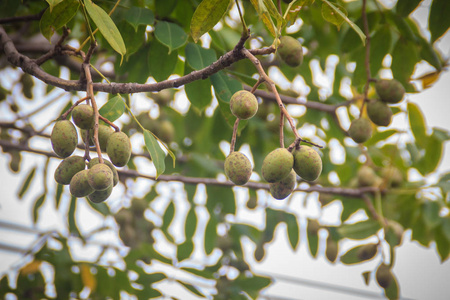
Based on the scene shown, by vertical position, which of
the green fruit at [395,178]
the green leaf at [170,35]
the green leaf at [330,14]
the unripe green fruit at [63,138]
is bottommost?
the unripe green fruit at [63,138]

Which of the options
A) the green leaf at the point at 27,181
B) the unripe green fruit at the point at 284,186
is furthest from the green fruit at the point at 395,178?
the green leaf at the point at 27,181

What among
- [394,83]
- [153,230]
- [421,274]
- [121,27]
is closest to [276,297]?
[421,274]

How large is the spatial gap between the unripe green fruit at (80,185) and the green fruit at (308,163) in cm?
48

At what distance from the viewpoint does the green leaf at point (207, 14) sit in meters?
0.99

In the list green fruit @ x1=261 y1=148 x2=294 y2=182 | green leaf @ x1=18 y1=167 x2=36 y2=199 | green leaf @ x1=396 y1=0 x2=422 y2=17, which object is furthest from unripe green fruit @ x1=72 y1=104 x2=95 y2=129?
green leaf @ x1=18 y1=167 x2=36 y2=199

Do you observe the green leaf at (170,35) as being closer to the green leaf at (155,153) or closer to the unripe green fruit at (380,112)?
the green leaf at (155,153)

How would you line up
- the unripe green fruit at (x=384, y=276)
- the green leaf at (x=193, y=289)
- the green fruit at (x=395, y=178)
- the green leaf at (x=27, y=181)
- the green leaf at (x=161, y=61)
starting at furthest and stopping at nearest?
1. the green leaf at (x=27, y=181)
2. the green fruit at (x=395, y=178)
3. the green leaf at (x=193, y=289)
4. the unripe green fruit at (x=384, y=276)
5. the green leaf at (x=161, y=61)

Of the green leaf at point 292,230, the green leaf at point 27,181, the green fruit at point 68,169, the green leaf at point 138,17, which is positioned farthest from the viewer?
the green leaf at point 27,181

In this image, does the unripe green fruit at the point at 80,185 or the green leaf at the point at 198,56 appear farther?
the green leaf at the point at 198,56

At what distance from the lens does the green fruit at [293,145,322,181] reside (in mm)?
970

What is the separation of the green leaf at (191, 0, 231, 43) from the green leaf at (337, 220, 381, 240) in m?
1.21

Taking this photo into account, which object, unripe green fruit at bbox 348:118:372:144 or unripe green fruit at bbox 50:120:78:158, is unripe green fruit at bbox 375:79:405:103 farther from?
unripe green fruit at bbox 50:120:78:158

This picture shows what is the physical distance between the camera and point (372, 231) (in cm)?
191

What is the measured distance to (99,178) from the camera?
927mm
